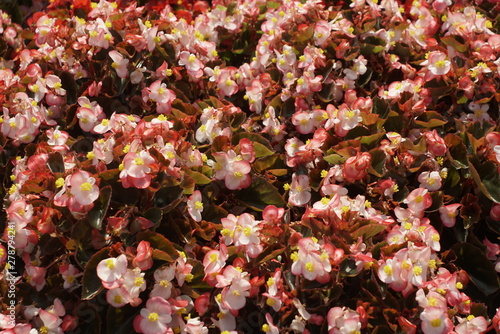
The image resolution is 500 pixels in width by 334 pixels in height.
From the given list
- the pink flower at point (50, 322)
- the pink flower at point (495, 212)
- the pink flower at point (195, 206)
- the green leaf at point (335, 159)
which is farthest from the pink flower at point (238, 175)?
the pink flower at point (495, 212)

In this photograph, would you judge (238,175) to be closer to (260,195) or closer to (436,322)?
(260,195)

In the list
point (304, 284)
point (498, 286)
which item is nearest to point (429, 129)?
point (498, 286)

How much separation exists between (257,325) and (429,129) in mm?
784

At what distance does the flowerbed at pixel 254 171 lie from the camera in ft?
4.16

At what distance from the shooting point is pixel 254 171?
65.6 inches

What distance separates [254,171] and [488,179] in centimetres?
64

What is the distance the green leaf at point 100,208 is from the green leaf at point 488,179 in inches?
36.4

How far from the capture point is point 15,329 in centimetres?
128

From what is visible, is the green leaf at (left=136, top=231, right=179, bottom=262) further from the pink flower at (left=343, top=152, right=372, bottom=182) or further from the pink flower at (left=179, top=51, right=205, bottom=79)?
the pink flower at (left=179, top=51, right=205, bottom=79)

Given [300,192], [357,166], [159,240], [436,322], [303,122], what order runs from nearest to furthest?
[436,322] → [159,240] → [357,166] → [300,192] → [303,122]

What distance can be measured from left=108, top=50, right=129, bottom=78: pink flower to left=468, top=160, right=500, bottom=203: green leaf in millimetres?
1066

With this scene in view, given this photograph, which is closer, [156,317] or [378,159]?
[156,317]

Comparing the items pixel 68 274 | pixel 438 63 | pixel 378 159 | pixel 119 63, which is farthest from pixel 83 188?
pixel 438 63

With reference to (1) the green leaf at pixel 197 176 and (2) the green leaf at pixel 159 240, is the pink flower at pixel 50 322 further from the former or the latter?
(1) the green leaf at pixel 197 176
